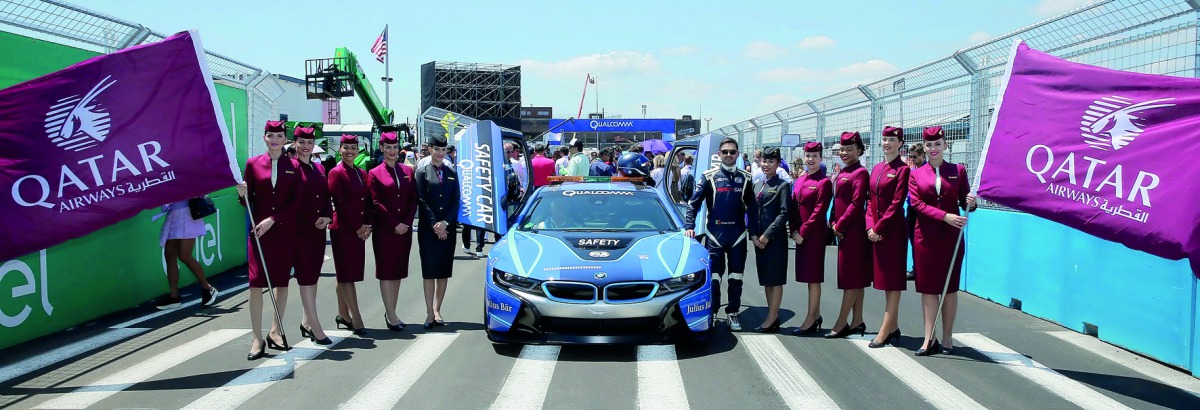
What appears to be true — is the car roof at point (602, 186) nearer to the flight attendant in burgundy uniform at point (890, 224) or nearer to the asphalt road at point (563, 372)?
the asphalt road at point (563, 372)

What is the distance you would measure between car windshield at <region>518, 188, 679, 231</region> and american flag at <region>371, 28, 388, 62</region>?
33.6 metres

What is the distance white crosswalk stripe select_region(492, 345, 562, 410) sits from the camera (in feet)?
16.2

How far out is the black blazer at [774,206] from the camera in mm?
6969

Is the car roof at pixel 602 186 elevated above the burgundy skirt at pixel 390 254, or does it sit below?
above

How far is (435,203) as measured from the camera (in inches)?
294

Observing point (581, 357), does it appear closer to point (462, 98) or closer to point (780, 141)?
point (780, 141)

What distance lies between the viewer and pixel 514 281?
6078 millimetres

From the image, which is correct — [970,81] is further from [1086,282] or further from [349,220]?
[349,220]

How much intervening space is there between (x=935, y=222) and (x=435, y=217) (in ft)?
14.0

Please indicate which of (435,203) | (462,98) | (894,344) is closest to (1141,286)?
(894,344)

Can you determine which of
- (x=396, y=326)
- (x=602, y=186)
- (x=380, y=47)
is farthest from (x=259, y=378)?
(x=380, y=47)

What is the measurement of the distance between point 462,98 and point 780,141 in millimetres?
27396

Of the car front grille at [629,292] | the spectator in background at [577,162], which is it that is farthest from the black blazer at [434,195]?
the spectator in background at [577,162]

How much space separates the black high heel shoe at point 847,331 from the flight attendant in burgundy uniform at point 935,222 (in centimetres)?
77
